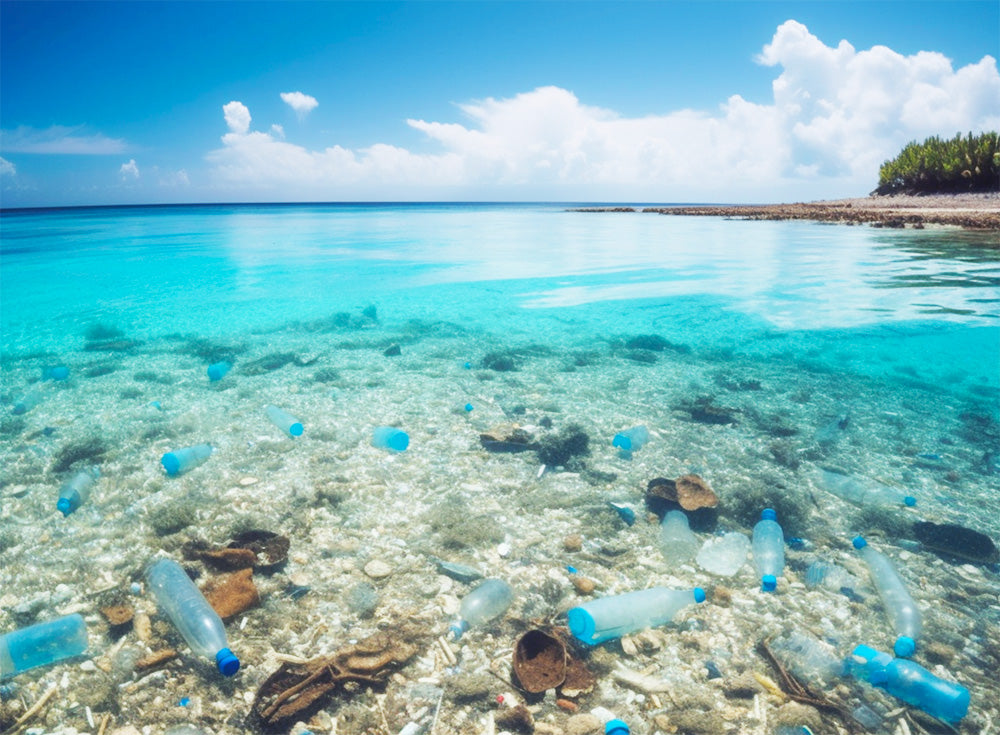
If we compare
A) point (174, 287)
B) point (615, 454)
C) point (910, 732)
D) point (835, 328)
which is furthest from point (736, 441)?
point (174, 287)

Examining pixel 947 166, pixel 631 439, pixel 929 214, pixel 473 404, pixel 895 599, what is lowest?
pixel 895 599

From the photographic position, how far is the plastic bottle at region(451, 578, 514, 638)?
3.45 meters

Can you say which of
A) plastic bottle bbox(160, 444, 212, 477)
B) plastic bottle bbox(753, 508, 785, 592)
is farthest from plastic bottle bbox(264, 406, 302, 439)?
plastic bottle bbox(753, 508, 785, 592)

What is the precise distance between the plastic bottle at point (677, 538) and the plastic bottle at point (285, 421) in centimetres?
428

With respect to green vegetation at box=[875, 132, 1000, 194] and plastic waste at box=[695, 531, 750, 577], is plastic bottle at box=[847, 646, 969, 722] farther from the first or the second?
green vegetation at box=[875, 132, 1000, 194]

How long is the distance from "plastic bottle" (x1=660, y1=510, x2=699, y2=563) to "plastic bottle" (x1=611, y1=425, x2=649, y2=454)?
1.32 m

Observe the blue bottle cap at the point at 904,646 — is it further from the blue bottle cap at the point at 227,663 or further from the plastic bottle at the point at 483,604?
the blue bottle cap at the point at 227,663

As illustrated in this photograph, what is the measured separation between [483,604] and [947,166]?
5630cm

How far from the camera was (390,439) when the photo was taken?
590cm

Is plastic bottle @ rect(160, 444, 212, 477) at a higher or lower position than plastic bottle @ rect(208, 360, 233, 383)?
lower

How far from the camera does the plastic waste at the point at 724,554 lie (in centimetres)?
403

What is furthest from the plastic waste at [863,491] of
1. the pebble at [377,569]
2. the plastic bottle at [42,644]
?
the plastic bottle at [42,644]

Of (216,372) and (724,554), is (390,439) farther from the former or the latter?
(216,372)

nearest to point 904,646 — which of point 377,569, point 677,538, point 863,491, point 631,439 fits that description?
point 677,538
